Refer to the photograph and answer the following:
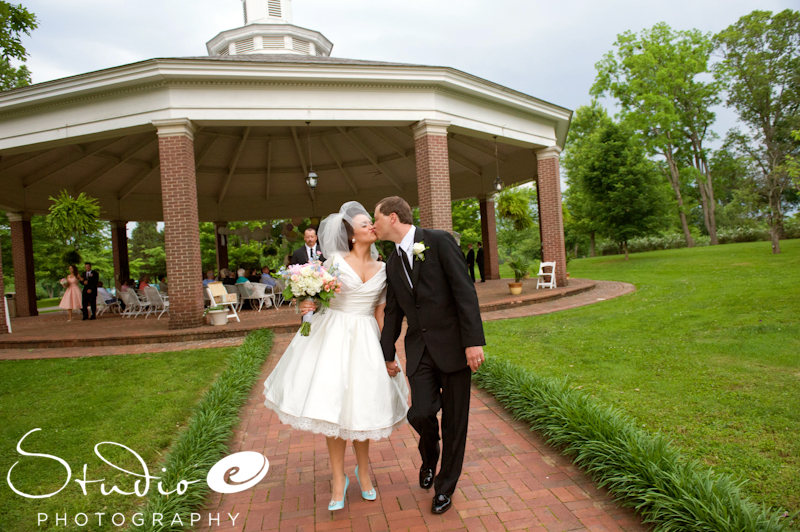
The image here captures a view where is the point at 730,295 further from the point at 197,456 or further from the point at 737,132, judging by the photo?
the point at 737,132

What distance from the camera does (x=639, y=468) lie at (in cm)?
321

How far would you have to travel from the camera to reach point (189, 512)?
10.7 feet

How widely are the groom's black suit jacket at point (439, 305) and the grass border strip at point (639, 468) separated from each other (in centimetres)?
130

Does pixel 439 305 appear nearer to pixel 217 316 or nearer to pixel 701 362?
pixel 701 362

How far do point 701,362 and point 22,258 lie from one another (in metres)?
→ 20.9

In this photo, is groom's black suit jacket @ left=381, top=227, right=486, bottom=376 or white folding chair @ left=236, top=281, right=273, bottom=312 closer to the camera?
groom's black suit jacket @ left=381, top=227, right=486, bottom=376

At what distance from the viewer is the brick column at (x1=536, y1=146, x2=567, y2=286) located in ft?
48.8

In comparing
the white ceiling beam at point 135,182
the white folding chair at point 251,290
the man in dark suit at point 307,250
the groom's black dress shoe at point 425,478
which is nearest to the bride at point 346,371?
the groom's black dress shoe at point 425,478

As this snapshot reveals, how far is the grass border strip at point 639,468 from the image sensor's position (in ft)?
8.63

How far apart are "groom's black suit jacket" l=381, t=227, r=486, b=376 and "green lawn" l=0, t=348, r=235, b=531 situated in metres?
2.41

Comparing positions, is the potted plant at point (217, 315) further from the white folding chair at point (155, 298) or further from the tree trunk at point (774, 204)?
the tree trunk at point (774, 204)

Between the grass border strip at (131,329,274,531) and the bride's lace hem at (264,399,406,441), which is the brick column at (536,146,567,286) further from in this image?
the bride's lace hem at (264,399,406,441)

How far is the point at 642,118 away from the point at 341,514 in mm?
37478

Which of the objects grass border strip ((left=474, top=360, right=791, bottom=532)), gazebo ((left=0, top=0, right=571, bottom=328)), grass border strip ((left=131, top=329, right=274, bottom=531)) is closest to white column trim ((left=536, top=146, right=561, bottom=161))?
gazebo ((left=0, top=0, right=571, bottom=328))
